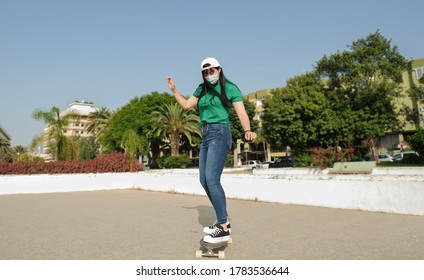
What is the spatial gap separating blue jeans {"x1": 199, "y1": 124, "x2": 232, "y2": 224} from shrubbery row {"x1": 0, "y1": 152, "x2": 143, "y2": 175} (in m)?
10.8

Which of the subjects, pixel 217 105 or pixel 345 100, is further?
pixel 345 100

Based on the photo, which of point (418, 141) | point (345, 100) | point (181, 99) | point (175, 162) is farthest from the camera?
point (175, 162)

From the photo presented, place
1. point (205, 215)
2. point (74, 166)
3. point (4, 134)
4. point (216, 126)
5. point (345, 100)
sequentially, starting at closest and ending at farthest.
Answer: point (216, 126)
point (205, 215)
point (74, 166)
point (345, 100)
point (4, 134)

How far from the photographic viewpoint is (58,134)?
16.8 metres

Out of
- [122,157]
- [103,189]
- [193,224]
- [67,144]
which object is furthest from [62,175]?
Result: [193,224]

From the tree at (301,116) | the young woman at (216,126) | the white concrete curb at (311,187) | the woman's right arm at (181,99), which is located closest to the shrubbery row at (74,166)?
the white concrete curb at (311,187)

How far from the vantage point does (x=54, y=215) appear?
5.52 metres

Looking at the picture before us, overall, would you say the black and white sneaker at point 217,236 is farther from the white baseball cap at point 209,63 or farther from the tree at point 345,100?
the tree at point 345,100

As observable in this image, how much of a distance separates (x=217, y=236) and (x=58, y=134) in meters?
16.5

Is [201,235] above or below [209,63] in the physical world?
below

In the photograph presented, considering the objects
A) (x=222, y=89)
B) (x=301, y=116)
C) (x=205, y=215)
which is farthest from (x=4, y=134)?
(x=222, y=89)

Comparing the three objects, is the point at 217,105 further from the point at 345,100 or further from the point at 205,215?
the point at 345,100
